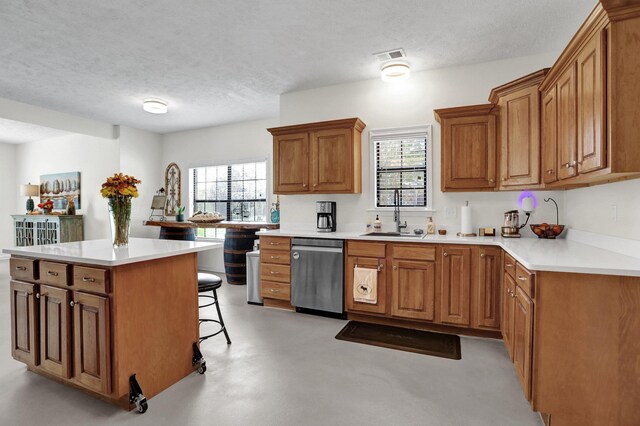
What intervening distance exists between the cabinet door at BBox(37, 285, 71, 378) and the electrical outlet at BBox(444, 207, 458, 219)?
3.39 metres

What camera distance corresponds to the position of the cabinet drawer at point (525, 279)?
1826 millimetres

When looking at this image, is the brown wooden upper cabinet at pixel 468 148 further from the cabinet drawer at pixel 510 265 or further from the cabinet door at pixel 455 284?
the cabinet drawer at pixel 510 265

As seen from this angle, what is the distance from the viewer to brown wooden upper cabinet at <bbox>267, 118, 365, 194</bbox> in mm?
3785

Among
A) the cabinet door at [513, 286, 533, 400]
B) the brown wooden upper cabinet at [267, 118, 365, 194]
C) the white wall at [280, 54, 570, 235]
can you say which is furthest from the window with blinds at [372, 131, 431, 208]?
the cabinet door at [513, 286, 533, 400]

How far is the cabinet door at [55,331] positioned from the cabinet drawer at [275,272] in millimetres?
2070

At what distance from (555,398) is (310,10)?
299 cm

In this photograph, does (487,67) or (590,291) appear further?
(487,67)

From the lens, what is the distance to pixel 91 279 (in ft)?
6.40

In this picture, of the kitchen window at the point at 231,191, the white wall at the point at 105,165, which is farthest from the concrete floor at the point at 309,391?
the white wall at the point at 105,165

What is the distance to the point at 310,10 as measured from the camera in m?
2.58

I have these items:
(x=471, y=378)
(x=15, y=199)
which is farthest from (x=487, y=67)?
(x=15, y=199)

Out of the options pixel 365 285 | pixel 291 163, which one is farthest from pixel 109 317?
pixel 291 163

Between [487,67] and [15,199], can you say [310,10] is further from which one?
[15,199]

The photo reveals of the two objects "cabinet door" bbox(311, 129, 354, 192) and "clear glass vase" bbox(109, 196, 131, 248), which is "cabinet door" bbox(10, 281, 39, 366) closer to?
"clear glass vase" bbox(109, 196, 131, 248)
